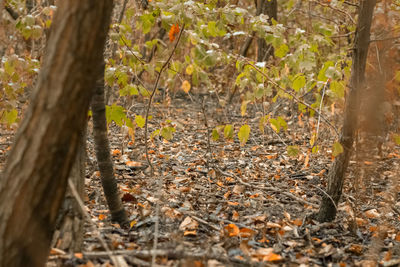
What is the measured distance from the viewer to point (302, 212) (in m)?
3.27

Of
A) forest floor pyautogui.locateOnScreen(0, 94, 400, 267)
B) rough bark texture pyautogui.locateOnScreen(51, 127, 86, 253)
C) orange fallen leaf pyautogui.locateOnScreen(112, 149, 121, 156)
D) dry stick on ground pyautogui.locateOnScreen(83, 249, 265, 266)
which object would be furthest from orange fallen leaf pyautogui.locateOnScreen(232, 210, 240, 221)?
orange fallen leaf pyautogui.locateOnScreen(112, 149, 121, 156)

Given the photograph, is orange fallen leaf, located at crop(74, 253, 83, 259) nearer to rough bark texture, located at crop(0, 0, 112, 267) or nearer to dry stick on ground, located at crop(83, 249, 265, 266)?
dry stick on ground, located at crop(83, 249, 265, 266)

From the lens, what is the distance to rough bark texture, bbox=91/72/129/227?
7.97 feet

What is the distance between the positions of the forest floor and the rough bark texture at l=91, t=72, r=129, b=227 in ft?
0.36

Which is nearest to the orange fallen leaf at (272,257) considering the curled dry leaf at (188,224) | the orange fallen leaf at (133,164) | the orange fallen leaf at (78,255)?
the curled dry leaf at (188,224)

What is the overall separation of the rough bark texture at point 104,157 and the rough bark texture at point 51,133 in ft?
2.40

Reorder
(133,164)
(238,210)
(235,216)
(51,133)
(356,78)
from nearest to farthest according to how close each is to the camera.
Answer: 1. (51,133)
2. (356,78)
3. (235,216)
4. (238,210)
5. (133,164)

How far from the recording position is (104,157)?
2600mm

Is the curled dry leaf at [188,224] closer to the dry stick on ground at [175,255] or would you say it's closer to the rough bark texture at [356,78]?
the dry stick on ground at [175,255]

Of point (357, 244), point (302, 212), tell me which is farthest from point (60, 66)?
point (302, 212)

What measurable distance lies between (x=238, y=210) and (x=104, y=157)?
1.27m

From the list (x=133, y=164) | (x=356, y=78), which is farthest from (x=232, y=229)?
(x=133, y=164)

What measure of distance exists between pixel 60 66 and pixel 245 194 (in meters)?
2.40

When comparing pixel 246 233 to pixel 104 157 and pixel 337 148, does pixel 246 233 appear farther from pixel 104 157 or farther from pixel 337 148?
pixel 104 157
